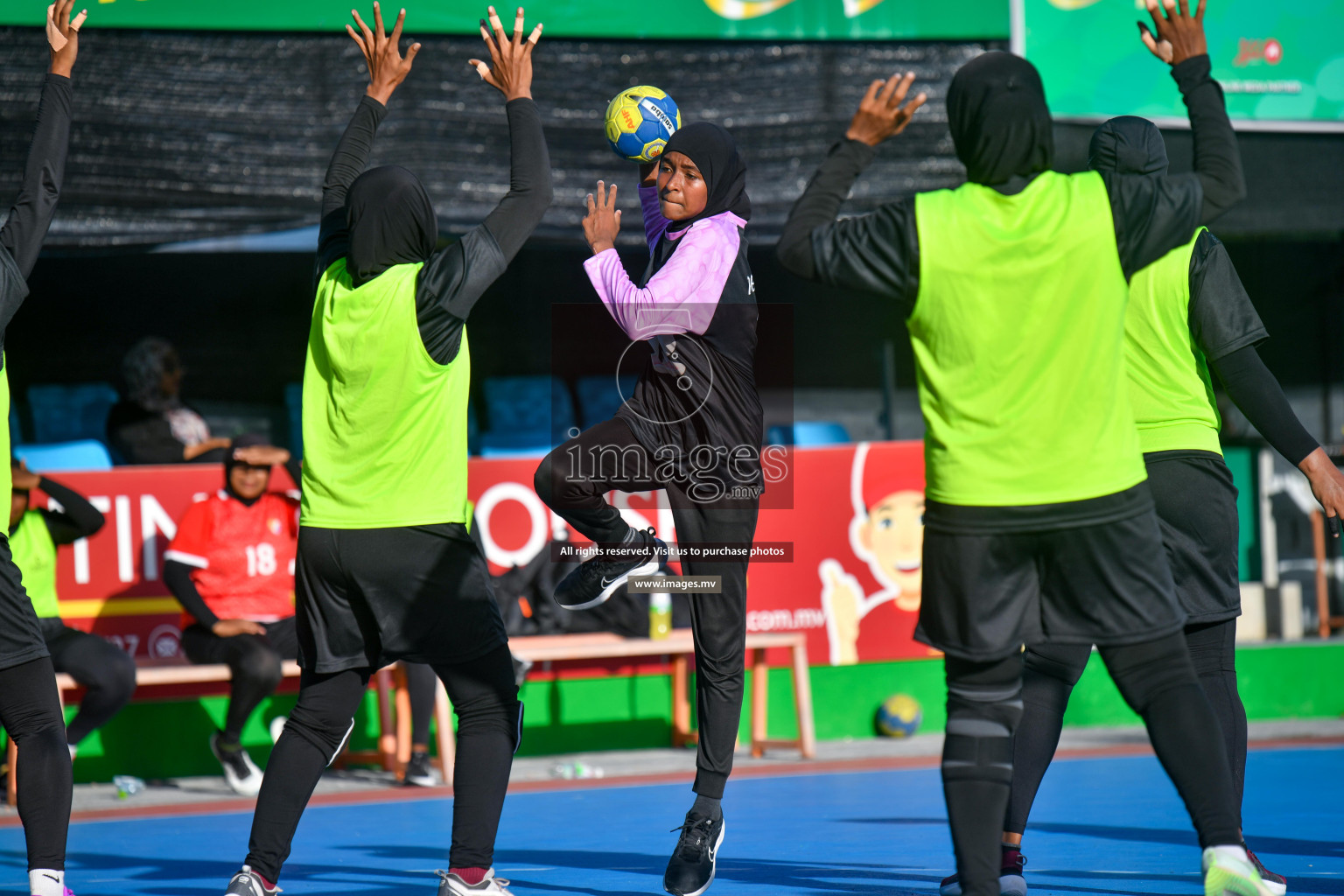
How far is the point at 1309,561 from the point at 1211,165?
23.6 feet

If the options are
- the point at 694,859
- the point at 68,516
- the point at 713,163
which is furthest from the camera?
the point at 68,516

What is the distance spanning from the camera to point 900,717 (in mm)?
8250

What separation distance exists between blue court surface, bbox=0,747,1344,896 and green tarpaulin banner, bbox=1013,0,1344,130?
4187 millimetres

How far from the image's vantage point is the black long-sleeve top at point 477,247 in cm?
352

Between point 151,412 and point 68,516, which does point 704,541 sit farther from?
point 151,412

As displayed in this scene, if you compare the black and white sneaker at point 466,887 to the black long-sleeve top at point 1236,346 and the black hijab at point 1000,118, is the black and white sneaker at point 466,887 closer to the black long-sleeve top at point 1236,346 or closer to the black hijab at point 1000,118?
the black hijab at point 1000,118

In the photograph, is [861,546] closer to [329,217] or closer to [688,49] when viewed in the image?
[688,49]

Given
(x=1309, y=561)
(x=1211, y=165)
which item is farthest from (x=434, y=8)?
(x=1309, y=561)

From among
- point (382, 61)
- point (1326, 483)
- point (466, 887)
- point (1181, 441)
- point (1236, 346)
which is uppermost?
point (382, 61)

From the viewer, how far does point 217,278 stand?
1030 cm

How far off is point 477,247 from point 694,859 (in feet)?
6.31

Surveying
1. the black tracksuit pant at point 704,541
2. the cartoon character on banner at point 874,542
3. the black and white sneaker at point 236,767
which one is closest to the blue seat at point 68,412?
the black and white sneaker at point 236,767

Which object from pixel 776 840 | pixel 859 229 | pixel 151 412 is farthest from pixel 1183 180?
pixel 151 412

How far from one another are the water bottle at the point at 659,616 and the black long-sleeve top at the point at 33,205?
15.2 feet
